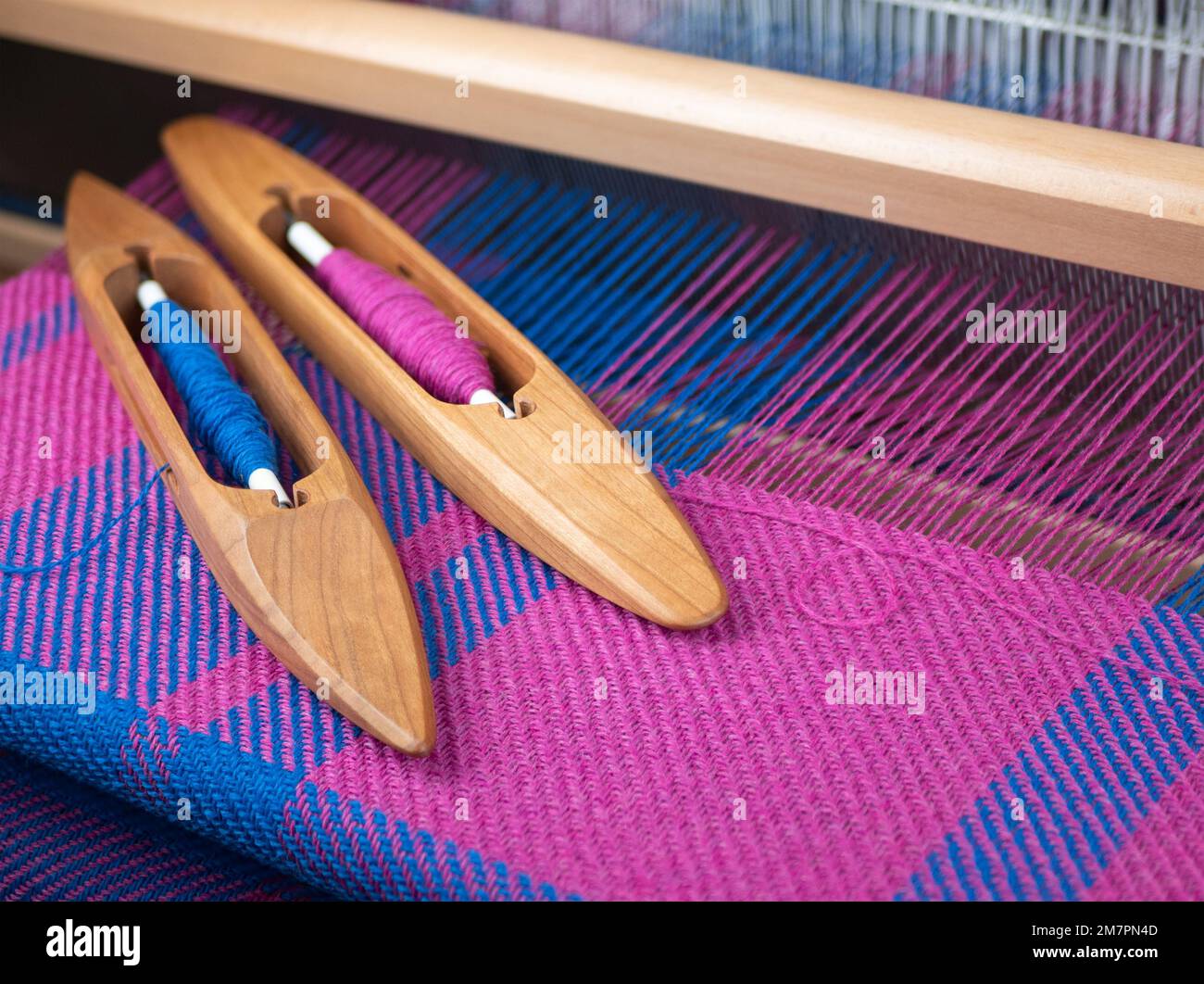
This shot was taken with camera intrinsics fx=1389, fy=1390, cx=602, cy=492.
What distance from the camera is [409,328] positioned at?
35.5 inches

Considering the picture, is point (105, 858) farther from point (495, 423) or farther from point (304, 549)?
point (495, 423)

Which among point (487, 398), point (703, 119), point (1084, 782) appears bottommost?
point (1084, 782)

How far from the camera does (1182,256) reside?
31.1 inches

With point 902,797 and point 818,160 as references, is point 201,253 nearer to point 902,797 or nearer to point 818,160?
point 818,160

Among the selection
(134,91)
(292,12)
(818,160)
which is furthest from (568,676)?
(134,91)

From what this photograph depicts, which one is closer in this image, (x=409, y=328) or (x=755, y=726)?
(x=755, y=726)

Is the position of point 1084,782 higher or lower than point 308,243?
lower

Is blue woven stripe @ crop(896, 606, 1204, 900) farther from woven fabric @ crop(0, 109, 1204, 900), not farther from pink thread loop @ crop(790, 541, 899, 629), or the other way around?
pink thread loop @ crop(790, 541, 899, 629)

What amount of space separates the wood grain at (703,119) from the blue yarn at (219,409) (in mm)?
264

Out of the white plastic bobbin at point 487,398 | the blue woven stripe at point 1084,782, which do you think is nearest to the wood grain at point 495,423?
the white plastic bobbin at point 487,398

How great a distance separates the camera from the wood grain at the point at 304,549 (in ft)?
2.33

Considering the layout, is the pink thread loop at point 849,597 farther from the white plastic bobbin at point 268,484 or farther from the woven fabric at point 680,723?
the white plastic bobbin at point 268,484

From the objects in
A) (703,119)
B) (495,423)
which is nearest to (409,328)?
(495,423)

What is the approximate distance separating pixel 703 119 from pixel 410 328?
0.79 feet
